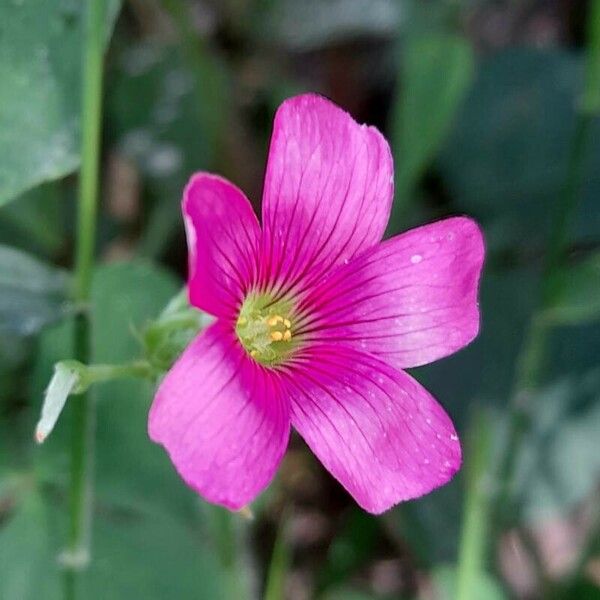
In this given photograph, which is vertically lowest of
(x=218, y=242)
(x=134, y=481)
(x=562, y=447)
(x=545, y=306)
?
(x=562, y=447)

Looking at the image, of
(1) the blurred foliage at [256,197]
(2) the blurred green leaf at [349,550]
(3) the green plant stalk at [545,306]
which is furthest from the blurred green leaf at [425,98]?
(2) the blurred green leaf at [349,550]

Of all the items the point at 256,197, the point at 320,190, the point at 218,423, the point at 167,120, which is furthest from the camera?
the point at 256,197

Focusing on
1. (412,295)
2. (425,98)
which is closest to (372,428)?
(412,295)

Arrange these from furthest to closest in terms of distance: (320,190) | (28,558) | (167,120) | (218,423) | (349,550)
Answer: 1. (167,120)
2. (349,550)
3. (28,558)
4. (320,190)
5. (218,423)

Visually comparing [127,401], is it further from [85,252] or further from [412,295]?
[412,295]

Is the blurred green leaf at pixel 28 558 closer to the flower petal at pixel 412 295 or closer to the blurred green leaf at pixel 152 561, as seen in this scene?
the blurred green leaf at pixel 152 561

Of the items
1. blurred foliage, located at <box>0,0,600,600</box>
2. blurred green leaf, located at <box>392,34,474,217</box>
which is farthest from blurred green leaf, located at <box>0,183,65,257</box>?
blurred green leaf, located at <box>392,34,474,217</box>

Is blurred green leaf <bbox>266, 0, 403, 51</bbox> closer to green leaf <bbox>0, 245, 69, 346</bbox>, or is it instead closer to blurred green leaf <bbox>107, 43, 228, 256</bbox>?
blurred green leaf <bbox>107, 43, 228, 256</bbox>
